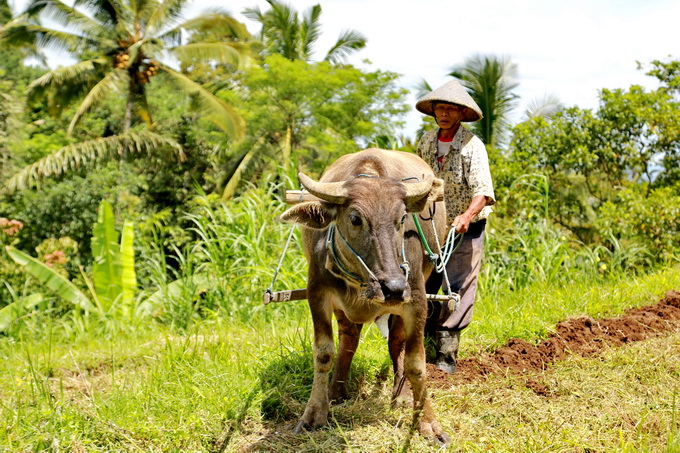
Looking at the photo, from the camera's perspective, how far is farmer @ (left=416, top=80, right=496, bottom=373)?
4.25 meters

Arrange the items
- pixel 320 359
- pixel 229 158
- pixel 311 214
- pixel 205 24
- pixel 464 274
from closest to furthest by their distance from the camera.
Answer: pixel 311 214 < pixel 320 359 < pixel 464 274 < pixel 205 24 < pixel 229 158

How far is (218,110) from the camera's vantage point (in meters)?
17.6

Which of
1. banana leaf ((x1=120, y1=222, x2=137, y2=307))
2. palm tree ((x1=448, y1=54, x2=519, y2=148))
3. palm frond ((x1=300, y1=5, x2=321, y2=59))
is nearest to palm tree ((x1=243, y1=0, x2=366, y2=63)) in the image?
palm frond ((x1=300, y1=5, x2=321, y2=59))

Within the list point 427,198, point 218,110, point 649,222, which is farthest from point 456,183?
point 218,110

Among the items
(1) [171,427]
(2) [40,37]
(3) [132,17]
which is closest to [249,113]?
(3) [132,17]

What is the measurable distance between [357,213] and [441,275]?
6.24 feet

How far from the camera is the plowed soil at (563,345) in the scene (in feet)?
13.8

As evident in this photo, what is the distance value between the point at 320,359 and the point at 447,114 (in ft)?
6.52

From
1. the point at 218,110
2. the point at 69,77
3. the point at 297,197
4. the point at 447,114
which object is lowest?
the point at 297,197

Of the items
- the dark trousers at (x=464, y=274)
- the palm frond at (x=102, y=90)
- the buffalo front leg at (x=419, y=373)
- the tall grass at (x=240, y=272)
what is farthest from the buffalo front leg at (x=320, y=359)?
the palm frond at (x=102, y=90)

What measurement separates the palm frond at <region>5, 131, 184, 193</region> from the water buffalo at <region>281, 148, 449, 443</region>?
1455 centimetres

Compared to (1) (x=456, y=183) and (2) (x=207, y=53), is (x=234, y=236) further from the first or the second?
(2) (x=207, y=53)

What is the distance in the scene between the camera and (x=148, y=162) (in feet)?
63.6

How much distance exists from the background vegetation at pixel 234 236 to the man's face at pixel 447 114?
174 cm
